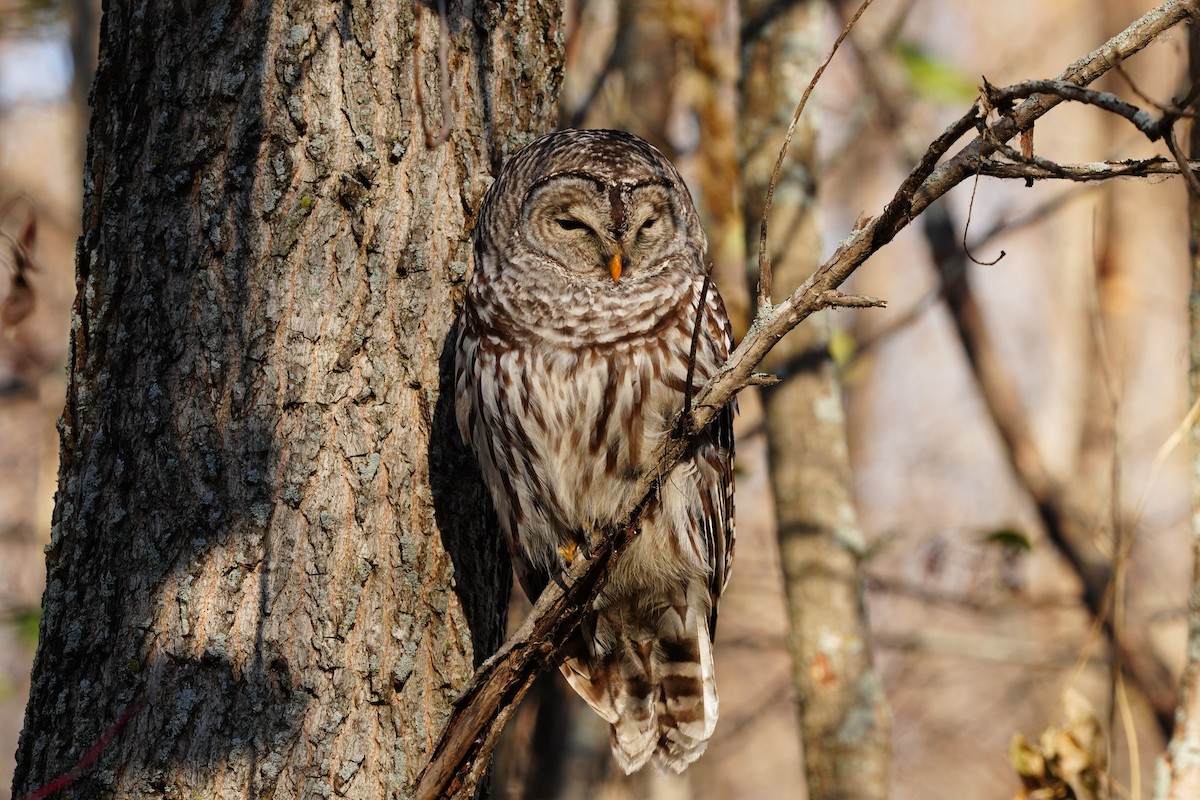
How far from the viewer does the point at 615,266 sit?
318 cm

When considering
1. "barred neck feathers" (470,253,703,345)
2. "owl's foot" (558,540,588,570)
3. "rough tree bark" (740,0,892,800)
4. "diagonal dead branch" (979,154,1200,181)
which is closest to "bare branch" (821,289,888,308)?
"diagonal dead branch" (979,154,1200,181)

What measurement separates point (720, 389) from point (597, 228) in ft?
3.67

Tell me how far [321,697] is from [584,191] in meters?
1.55

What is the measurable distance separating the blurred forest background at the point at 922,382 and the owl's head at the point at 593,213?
126 centimetres

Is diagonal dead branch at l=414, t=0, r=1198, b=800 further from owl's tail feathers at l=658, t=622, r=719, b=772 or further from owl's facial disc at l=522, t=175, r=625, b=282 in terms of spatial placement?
owl's tail feathers at l=658, t=622, r=719, b=772

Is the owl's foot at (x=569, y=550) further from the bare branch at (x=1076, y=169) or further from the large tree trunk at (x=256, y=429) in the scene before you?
the bare branch at (x=1076, y=169)

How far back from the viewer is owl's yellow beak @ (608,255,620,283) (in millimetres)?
3164

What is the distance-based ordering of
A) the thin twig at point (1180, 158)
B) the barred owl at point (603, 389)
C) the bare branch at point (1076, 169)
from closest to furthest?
the thin twig at point (1180, 158)
the bare branch at point (1076, 169)
the barred owl at point (603, 389)

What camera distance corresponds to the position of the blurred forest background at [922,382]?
201 inches

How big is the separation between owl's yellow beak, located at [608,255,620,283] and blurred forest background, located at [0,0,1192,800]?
48.5 inches

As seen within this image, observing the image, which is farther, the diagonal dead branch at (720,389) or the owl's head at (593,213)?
the owl's head at (593,213)

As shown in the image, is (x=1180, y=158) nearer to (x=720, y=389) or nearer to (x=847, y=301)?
(x=847, y=301)

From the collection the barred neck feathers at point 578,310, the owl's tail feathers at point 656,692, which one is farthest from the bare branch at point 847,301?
the owl's tail feathers at point 656,692

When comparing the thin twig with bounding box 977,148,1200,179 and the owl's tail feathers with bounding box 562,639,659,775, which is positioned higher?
the thin twig with bounding box 977,148,1200,179
